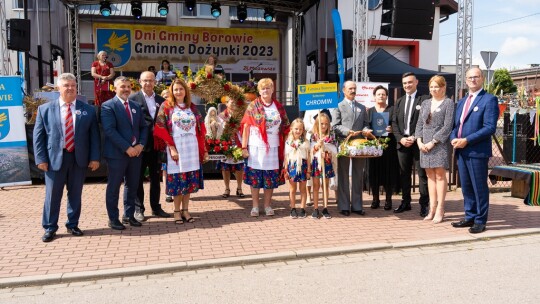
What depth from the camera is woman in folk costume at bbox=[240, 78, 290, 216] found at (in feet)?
21.7

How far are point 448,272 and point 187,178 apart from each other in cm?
347

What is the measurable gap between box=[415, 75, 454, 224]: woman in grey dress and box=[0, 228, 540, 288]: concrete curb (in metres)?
0.90

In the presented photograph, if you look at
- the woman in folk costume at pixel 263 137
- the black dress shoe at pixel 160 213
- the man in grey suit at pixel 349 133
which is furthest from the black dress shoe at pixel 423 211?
the black dress shoe at pixel 160 213

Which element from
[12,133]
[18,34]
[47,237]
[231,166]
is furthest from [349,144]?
[18,34]

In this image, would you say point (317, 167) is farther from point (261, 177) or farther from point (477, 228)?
point (477, 228)

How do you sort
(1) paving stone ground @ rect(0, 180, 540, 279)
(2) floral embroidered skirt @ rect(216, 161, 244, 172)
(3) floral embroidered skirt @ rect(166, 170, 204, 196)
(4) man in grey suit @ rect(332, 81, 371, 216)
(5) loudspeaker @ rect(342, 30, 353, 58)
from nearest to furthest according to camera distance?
(1) paving stone ground @ rect(0, 180, 540, 279), (3) floral embroidered skirt @ rect(166, 170, 204, 196), (4) man in grey suit @ rect(332, 81, 371, 216), (2) floral embroidered skirt @ rect(216, 161, 244, 172), (5) loudspeaker @ rect(342, 30, 353, 58)

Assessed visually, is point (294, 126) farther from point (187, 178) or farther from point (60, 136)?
point (60, 136)

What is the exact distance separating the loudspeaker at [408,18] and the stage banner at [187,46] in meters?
8.99

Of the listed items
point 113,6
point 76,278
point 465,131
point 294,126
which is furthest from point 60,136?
point 113,6

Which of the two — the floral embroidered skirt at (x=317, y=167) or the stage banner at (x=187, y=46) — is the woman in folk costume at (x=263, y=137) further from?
the stage banner at (x=187, y=46)

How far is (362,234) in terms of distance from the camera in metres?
5.92

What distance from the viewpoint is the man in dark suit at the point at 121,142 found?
597cm

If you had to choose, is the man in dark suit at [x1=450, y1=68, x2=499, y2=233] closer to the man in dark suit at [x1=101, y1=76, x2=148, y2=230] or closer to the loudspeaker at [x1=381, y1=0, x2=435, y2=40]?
the man in dark suit at [x1=101, y1=76, x2=148, y2=230]

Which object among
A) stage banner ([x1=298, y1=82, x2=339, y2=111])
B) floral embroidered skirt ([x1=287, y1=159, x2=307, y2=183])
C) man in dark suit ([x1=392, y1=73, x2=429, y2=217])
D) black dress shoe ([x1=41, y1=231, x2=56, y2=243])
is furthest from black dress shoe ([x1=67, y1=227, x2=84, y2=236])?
man in dark suit ([x1=392, y1=73, x2=429, y2=217])
